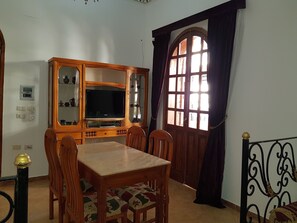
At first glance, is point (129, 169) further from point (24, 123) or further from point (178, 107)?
point (24, 123)

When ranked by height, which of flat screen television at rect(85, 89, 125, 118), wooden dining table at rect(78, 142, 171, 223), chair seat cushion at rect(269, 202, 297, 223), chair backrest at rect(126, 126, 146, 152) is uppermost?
flat screen television at rect(85, 89, 125, 118)

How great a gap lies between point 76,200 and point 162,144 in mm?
1080

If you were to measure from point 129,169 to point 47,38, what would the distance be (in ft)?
9.54

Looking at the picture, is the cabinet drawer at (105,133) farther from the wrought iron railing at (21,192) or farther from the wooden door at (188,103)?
the wrought iron railing at (21,192)

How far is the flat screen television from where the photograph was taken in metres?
3.95

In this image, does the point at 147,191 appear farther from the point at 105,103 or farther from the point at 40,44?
the point at 40,44

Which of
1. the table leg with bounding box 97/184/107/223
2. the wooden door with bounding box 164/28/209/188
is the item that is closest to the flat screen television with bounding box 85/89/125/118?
the wooden door with bounding box 164/28/209/188

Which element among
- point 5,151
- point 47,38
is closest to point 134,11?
point 47,38

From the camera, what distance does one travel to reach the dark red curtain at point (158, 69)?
165 inches

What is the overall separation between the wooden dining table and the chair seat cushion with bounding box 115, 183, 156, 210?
9 centimetres

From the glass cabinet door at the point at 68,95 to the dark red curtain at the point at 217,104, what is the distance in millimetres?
2146

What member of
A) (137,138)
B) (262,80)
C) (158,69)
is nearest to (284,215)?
(262,80)

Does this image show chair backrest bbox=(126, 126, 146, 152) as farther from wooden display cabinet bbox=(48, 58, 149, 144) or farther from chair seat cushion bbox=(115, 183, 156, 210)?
wooden display cabinet bbox=(48, 58, 149, 144)

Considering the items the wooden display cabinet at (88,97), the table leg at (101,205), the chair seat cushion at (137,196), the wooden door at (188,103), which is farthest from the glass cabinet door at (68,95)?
the table leg at (101,205)
